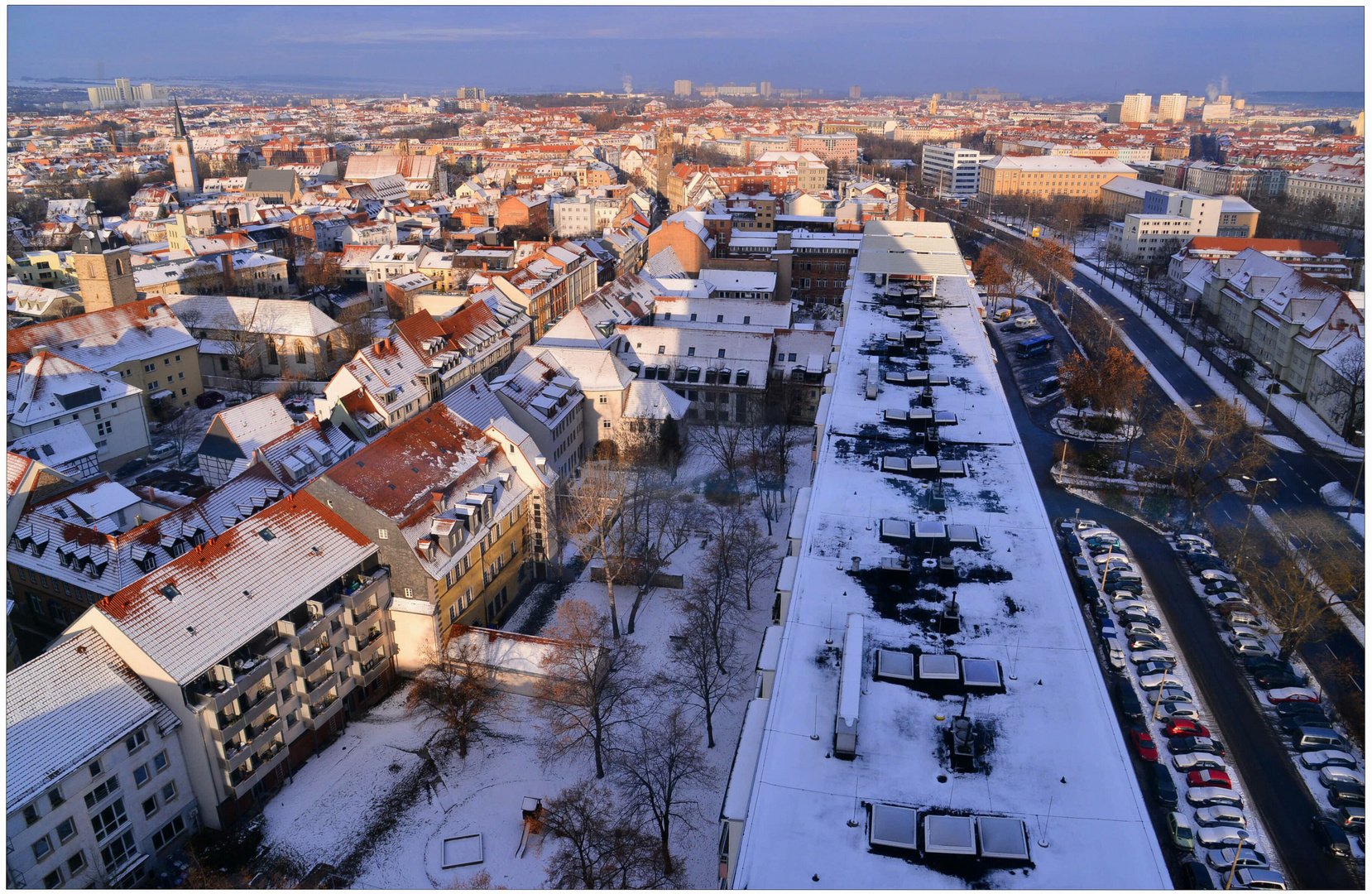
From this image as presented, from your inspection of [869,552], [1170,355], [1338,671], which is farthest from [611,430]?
[1170,355]

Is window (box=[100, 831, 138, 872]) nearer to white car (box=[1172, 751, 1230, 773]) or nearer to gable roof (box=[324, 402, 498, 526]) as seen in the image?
gable roof (box=[324, 402, 498, 526])

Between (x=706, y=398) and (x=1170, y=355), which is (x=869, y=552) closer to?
(x=706, y=398)

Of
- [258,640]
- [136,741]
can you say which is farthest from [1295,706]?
[136,741]

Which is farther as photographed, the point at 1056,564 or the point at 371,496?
the point at 371,496

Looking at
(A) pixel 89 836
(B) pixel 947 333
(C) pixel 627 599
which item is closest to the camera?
(A) pixel 89 836

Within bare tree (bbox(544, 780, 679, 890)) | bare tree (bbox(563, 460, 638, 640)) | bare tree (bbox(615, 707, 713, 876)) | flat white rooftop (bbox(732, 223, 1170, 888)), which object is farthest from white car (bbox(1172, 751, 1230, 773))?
bare tree (bbox(563, 460, 638, 640))

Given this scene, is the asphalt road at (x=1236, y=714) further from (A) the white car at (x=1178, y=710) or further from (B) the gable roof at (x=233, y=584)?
(B) the gable roof at (x=233, y=584)

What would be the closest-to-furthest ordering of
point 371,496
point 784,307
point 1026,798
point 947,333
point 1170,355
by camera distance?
point 1026,798 < point 371,496 < point 947,333 < point 784,307 < point 1170,355
